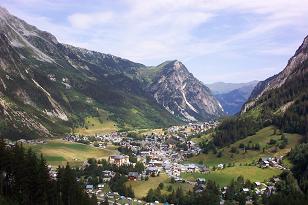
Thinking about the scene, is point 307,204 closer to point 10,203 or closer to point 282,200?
point 282,200

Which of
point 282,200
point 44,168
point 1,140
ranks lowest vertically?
point 282,200

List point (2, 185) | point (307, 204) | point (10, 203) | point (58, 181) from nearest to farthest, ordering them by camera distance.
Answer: point (10, 203)
point (2, 185)
point (58, 181)
point (307, 204)

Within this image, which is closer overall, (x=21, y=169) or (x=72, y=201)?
(x=21, y=169)

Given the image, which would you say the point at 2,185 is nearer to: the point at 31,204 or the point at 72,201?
the point at 31,204

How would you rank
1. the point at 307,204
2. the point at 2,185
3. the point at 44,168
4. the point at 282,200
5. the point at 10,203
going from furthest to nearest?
the point at 282,200, the point at 307,204, the point at 44,168, the point at 2,185, the point at 10,203

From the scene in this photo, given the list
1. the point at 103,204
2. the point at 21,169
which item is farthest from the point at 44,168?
the point at 103,204

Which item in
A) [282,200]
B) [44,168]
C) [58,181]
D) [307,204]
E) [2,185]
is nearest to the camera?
[2,185]

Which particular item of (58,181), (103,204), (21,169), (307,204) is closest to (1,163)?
(21,169)

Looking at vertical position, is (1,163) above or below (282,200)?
above

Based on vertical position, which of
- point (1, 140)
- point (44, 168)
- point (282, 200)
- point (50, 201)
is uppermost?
point (1, 140)
